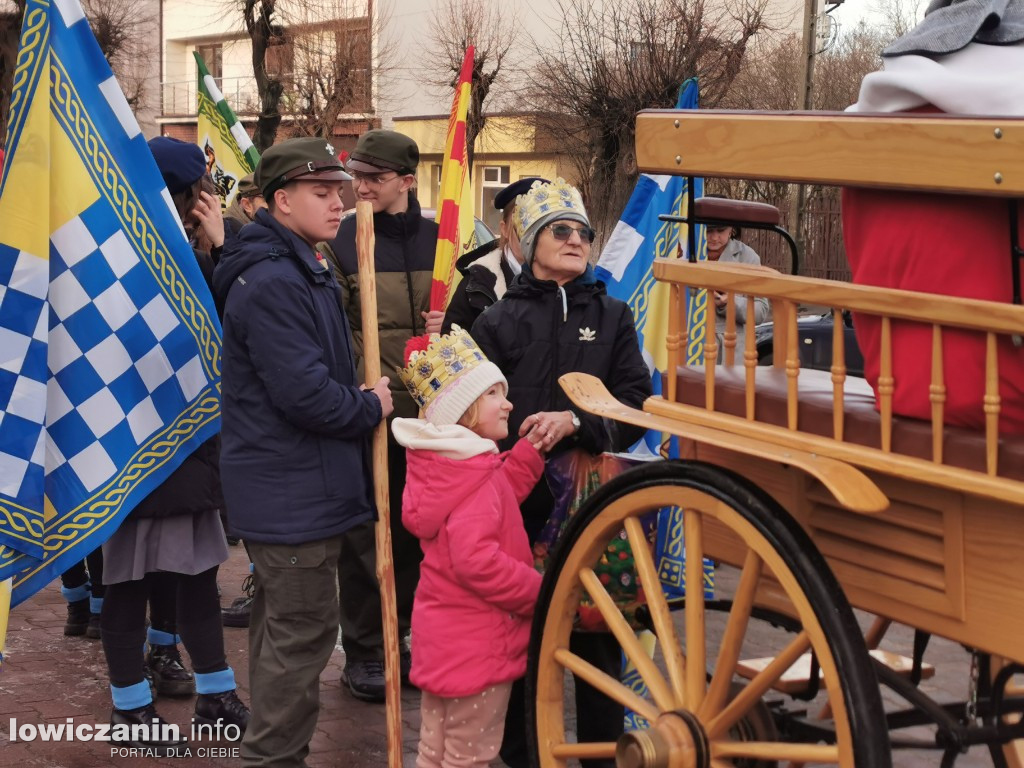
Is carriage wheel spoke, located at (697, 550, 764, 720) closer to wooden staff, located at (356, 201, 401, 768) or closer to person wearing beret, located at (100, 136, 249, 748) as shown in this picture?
wooden staff, located at (356, 201, 401, 768)

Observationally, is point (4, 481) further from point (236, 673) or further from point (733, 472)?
point (733, 472)

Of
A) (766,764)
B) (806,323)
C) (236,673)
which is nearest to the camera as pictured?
(766,764)

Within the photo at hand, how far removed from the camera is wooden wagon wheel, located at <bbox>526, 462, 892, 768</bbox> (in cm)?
237

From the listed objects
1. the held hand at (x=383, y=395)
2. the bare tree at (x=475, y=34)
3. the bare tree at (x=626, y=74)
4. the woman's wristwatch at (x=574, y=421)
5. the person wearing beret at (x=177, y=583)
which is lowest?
the person wearing beret at (x=177, y=583)

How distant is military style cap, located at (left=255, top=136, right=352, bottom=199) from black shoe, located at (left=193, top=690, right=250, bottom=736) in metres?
1.74

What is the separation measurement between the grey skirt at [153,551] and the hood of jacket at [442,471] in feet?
3.65

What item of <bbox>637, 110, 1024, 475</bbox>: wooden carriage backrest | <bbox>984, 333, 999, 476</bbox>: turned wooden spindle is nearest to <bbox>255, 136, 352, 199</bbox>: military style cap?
<bbox>637, 110, 1024, 475</bbox>: wooden carriage backrest

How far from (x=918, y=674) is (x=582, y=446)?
112 centimetres

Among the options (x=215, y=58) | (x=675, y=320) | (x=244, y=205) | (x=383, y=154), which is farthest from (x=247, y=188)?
(x=215, y=58)

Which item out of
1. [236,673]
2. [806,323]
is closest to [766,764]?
[236,673]

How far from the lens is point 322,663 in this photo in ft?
12.3

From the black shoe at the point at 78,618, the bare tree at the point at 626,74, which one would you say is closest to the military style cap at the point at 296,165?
the black shoe at the point at 78,618

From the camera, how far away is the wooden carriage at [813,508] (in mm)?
2311

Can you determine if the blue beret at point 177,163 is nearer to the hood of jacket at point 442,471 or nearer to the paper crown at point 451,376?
the paper crown at point 451,376
